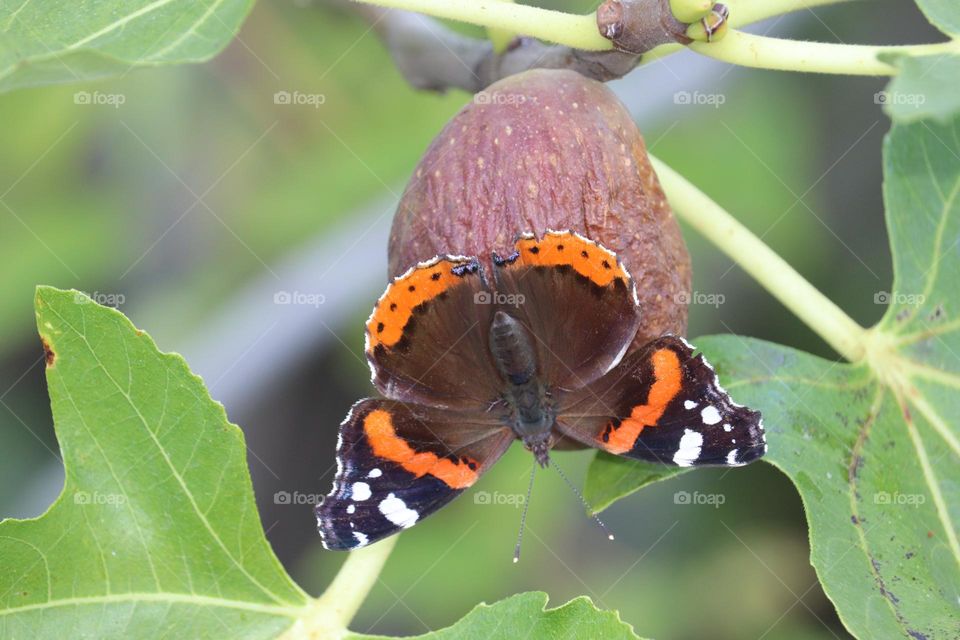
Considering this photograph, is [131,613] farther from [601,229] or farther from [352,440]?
[601,229]

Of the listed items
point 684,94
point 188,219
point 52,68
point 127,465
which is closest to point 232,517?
point 127,465

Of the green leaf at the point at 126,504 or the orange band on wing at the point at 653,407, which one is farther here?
the orange band on wing at the point at 653,407

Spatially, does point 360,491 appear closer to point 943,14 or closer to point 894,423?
point 894,423

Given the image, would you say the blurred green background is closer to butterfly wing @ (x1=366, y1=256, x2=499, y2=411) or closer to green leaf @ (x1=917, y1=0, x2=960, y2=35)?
butterfly wing @ (x1=366, y1=256, x2=499, y2=411)

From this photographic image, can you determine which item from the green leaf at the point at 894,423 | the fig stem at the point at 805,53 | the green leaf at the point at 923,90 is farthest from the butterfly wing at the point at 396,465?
the green leaf at the point at 923,90

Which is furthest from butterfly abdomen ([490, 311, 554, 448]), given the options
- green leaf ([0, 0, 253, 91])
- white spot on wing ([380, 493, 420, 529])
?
green leaf ([0, 0, 253, 91])

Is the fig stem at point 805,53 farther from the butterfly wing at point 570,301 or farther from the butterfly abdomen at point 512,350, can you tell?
the butterfly abdomen at point 512,350
